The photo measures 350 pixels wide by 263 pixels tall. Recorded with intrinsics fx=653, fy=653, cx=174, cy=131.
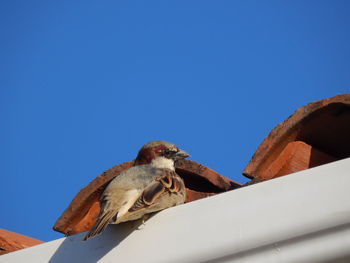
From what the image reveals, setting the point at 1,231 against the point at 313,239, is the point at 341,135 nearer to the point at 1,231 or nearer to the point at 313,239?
the point at 313,239

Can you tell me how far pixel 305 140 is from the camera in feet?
9.29

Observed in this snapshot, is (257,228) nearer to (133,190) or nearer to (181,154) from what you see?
(133,190)

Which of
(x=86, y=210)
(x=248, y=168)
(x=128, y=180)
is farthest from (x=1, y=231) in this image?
(x=248, y=168)

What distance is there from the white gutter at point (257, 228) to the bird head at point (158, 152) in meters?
1.06

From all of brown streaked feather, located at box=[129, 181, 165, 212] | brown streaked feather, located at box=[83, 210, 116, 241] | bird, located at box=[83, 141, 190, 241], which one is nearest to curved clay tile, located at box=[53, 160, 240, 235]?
bird, located at box=[83, 141, 190, 241]

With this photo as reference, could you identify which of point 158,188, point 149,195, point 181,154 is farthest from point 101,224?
point 181,154

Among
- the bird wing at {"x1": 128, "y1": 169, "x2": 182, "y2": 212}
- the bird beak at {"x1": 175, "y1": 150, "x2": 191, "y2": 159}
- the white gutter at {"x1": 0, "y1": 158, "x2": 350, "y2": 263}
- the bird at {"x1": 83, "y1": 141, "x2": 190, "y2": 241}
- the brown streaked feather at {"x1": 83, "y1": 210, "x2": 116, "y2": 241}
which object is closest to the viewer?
the white gutter at {"x1": 0, "y1": 158, "x2": 350, "y2": 263}

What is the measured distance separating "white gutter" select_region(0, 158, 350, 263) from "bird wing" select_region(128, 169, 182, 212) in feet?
0.62

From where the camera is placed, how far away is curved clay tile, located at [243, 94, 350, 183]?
8.84ft

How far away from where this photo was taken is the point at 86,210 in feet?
10.1

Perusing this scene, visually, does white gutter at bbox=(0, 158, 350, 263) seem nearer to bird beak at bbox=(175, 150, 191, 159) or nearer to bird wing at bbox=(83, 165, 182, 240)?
bird wing at bbox=(83, 165, 182, 240)

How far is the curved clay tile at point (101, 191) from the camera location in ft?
9.71

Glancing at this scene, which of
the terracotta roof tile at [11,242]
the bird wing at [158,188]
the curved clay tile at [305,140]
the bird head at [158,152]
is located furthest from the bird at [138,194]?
the terracotta roof tile at [11,242]

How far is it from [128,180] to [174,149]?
712mm
